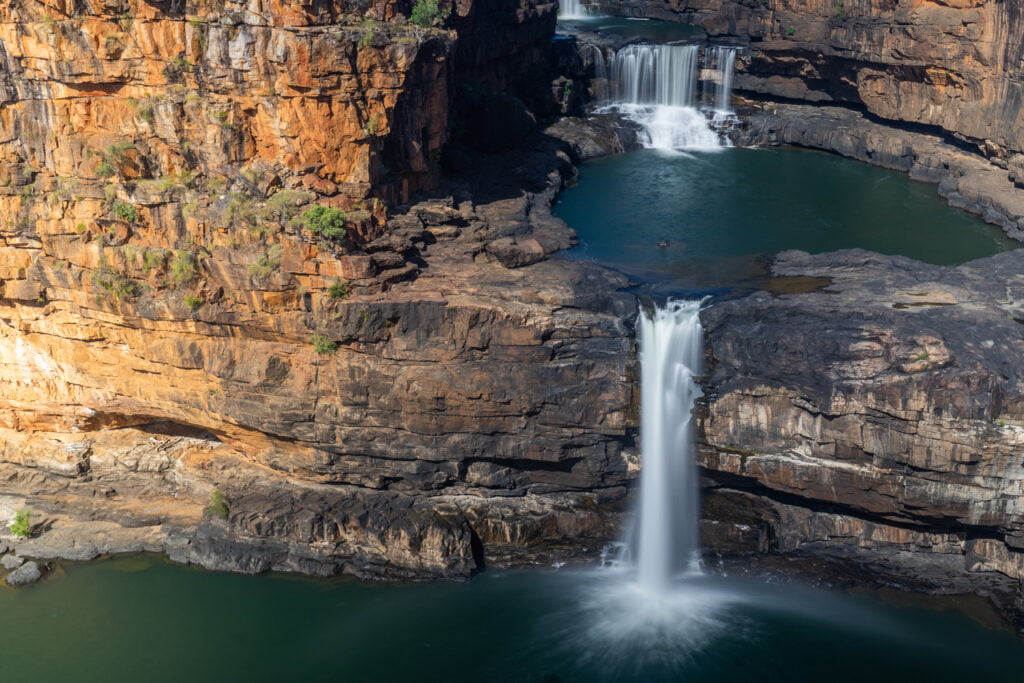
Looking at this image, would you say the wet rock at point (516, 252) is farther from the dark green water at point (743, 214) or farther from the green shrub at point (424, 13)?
the green shrub at point (424, 13)

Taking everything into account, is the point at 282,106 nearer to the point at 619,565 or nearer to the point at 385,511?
the point at 385,511

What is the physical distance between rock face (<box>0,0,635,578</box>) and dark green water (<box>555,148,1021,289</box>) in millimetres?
4707

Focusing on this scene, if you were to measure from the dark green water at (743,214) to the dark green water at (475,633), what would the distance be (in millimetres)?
8292

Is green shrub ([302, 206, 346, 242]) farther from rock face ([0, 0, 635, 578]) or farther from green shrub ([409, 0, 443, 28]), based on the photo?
green shrub ([409, 0, 443, 28])

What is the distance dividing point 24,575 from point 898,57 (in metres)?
32.5

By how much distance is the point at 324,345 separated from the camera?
20375mm

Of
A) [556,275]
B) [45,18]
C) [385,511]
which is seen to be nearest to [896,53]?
[556,275]

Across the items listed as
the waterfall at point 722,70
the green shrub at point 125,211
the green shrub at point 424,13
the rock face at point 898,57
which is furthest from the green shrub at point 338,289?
the waterfall at point 722,70

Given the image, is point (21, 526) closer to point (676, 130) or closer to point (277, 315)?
point (277, 315)

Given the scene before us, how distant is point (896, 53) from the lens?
34312 mm

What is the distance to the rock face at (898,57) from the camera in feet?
100

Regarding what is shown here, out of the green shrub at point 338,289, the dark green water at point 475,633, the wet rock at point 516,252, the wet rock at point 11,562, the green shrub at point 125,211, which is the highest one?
the green shrub at point 125,211

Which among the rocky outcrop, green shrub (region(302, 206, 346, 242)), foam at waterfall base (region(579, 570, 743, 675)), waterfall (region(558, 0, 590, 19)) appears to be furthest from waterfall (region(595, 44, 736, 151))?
foam at waterfall base (region(579, 570, 743, 675))

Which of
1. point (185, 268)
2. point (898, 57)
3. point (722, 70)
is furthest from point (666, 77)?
point (185, 268)
